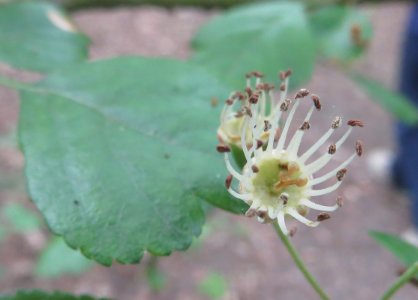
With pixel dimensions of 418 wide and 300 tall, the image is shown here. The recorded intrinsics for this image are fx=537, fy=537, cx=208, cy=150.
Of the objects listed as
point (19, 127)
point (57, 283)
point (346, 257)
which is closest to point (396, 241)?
point (19, 127)

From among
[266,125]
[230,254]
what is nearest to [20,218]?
[230,254]

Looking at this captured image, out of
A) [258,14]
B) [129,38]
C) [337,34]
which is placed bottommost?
[129,38]

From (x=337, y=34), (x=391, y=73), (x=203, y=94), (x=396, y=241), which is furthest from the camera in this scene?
(x=391, y=73)

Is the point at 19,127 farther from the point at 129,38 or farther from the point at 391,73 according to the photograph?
the point at 391,73

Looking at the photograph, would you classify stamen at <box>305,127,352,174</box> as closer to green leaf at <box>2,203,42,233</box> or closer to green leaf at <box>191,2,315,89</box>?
green leaf at <box>191,2,315,89</box>

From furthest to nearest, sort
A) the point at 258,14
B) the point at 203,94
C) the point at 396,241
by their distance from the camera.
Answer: the point at 258,14 < the point at 203,94 < the point at 396,241

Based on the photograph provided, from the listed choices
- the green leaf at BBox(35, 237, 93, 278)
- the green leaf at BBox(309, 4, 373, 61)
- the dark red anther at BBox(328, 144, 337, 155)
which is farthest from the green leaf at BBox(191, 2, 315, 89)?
the green leaf at BBox(35, 237, 93, 278)
